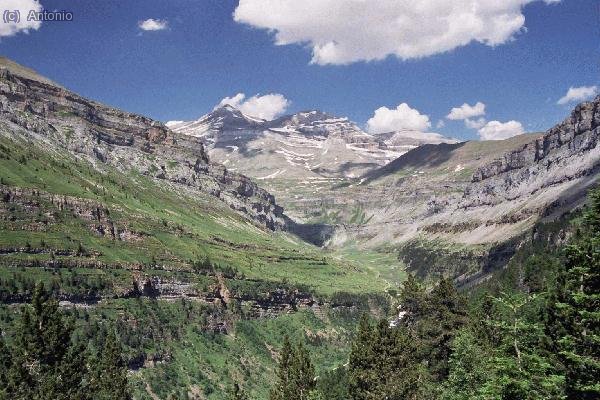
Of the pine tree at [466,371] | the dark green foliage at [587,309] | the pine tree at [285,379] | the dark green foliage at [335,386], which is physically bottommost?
the dark green foliage at [335,386]

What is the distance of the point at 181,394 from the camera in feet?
652

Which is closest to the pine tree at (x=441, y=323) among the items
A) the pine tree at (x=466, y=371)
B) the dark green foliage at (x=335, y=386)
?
the pine tree at (x=466, y=371)

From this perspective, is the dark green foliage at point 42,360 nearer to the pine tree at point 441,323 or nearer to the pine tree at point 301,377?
the pine tree at point 301,377

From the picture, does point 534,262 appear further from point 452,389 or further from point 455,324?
point 452,389

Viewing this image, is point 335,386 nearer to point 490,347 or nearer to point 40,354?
point 490,347

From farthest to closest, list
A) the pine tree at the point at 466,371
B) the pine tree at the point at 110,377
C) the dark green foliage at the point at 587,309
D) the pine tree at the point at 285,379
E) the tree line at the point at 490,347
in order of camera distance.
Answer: the pine tree at the point at 285,379
the pine tree at the point at 110,377
the pine tree at the point at 466,371
the tree line at the point at 490,347
the dark green foliage at the point at 587,309

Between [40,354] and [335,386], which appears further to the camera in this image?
[335,386]

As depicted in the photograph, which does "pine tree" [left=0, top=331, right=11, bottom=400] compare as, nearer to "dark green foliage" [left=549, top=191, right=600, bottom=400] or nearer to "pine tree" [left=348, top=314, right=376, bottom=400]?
"pine tree" [left=348, top=314, right=376, bottom=400]

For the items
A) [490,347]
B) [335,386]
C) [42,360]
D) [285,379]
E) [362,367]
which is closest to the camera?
[42,360]

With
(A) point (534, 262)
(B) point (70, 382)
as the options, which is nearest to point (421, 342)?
(B) point (70, 382)

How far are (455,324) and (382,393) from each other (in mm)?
16240

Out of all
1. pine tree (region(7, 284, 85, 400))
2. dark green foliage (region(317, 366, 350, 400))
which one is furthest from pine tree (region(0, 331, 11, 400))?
dark green foliage (region(317, 366, 350, 400))

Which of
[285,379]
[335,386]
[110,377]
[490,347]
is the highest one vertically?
[490,347]

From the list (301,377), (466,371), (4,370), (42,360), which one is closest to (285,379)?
(301,377)
